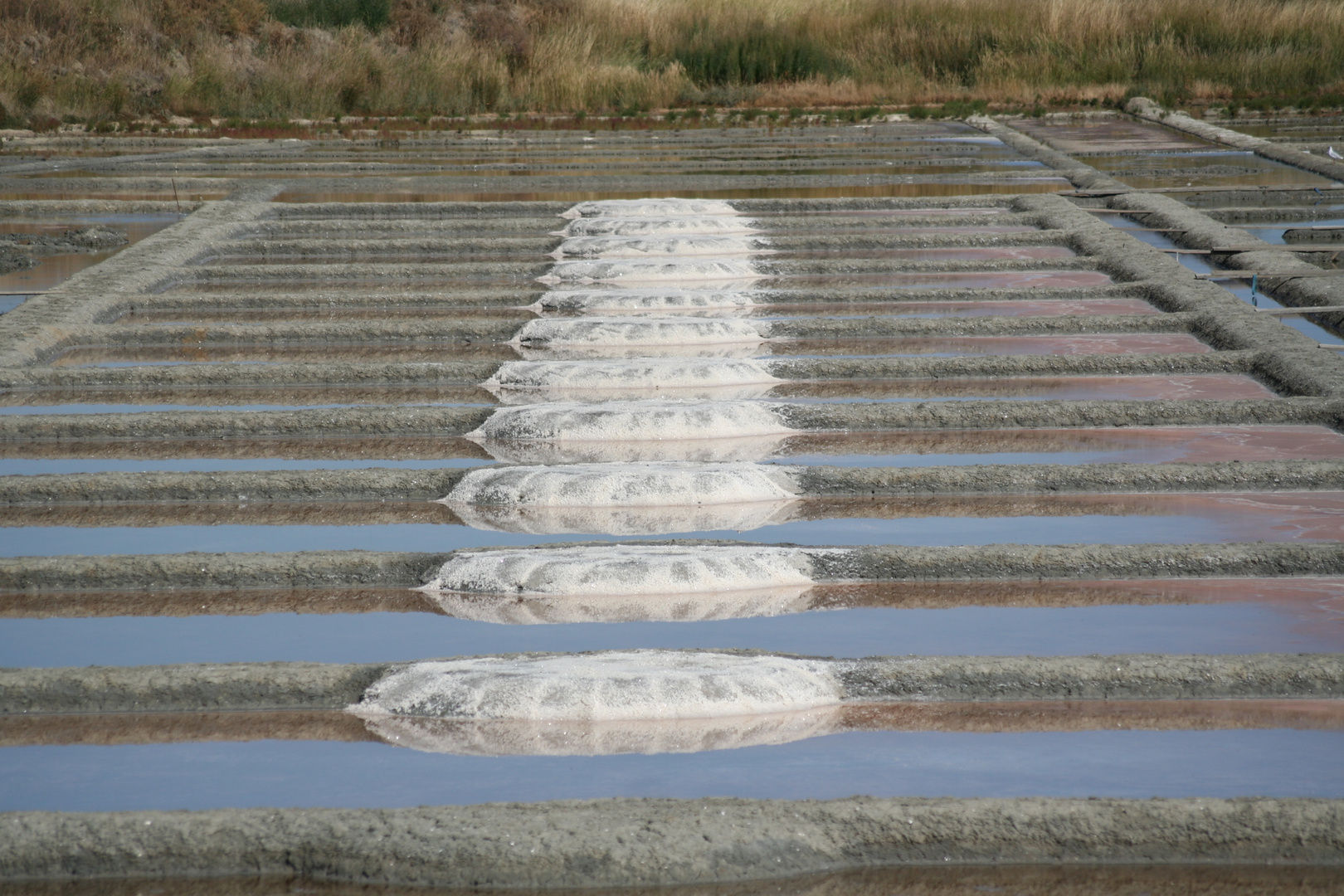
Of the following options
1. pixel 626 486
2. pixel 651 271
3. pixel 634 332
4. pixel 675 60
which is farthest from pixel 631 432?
pixel 675 60

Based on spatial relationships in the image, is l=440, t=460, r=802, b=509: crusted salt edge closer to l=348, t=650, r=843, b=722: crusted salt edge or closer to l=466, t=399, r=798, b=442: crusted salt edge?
l=466, t=399, r=798, b=442: crusted salt edge

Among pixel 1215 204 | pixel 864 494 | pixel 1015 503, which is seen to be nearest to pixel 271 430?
pixel 864 494

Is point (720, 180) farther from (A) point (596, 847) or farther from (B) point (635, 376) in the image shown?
(A) point (596, 847)

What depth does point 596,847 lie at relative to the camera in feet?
6.04

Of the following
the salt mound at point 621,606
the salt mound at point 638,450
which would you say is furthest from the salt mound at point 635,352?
the salt mound at point 621,606

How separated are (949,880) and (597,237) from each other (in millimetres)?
4558

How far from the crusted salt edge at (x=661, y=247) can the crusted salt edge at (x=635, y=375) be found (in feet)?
5.29

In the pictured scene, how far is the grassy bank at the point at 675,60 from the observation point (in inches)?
581

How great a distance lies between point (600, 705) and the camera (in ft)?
7.28

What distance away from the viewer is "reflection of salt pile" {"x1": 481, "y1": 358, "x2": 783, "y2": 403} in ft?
13.0

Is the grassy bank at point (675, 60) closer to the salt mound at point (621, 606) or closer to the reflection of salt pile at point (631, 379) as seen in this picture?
the reflection of salt pile at point (631, 379)

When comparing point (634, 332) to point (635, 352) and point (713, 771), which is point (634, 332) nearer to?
point (635, 352)

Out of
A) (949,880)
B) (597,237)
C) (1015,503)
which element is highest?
(597,237)

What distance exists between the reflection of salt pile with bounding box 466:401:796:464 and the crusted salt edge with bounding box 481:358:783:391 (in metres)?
0.29
